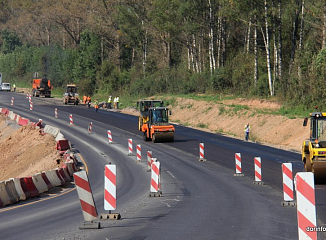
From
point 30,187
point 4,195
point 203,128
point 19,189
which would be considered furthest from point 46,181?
point 203,128

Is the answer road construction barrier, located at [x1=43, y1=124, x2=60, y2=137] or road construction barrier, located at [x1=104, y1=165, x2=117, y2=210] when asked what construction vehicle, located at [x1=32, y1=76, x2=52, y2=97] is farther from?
road construction barrier, located at [x1=104, y1=165, x2=117, y2=210]

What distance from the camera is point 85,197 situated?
13477mm

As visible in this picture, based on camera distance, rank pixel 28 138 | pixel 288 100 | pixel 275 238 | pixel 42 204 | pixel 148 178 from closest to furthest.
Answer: pixel 275 238
pixel 42 204
pixel 148 178
pixel 28 138
pixel 288 100

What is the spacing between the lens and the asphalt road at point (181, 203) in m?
13.4

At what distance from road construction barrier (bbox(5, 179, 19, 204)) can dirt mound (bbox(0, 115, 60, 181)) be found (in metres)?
12.4

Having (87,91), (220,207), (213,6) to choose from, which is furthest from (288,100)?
(87,91)

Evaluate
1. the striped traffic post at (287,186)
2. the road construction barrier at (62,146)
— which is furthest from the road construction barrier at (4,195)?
the road construction barrier at (62,146)

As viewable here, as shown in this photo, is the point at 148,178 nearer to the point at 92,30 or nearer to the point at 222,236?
the point at 222,236

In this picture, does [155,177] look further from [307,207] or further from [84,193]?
[307,207]

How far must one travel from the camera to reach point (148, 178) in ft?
85.5

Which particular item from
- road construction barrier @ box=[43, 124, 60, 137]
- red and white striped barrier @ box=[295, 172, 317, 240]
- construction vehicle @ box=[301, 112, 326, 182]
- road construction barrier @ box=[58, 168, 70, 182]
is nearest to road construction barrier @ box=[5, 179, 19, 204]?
road construction barrier @ box=[58, 168, 70, 182]

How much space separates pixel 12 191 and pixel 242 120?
3421 cm

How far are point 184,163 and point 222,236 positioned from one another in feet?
62.2

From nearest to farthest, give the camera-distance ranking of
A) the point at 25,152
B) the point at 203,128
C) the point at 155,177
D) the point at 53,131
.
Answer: the point at 155,177, the point at 25,152, the point at 53,131, the point at 203,128
